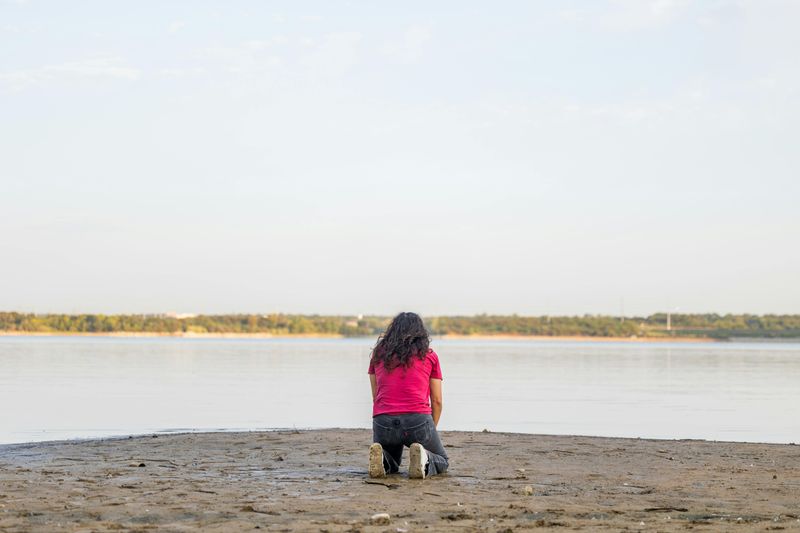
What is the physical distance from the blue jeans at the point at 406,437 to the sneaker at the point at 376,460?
0.27 m

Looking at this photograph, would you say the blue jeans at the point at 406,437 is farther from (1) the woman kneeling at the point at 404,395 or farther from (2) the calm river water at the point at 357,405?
(2) the calm river water at the point at 357,405

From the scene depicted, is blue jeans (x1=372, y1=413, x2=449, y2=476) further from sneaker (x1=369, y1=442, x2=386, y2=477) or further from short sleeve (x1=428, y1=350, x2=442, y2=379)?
short sleeve (x1=428, y1=350, x2=442, y2=379)

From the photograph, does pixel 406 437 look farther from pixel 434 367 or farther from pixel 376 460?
pixel 434 367

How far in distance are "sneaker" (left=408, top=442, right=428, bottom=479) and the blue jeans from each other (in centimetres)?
19

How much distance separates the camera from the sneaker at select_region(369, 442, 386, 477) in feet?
30.8

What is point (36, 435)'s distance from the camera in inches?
622

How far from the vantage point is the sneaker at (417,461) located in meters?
9.35

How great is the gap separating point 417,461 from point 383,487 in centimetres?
52

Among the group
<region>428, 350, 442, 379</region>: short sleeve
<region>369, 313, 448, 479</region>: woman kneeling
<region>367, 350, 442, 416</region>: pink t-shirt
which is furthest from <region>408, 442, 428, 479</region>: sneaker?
<region>428, 350, 442, 379</region>: short sleeve

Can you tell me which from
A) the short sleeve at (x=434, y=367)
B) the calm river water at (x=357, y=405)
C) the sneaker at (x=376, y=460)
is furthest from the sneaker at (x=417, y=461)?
the calm river water at (x=357, y=405)

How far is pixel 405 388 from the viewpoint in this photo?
9.70 meters

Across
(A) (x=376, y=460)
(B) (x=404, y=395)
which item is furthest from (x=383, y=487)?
(B) (x=404, y=395)

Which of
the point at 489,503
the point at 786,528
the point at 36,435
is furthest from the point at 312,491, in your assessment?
the point at 36,435

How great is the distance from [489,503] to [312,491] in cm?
164
